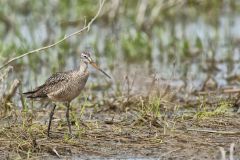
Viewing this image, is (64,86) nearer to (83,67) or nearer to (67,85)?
(67,85)

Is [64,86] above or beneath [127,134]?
above

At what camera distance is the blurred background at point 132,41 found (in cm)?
1130

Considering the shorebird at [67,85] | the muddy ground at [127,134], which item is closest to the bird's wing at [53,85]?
the shorebird at [67,85]

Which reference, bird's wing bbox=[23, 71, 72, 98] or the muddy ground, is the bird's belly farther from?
the muddy ground

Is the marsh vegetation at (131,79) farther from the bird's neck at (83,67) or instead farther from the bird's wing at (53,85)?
the bird's neck at (83,67)

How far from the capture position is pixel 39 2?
643 inches

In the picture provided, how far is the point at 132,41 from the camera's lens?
13312 mm

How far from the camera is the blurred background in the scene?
37.1 feet

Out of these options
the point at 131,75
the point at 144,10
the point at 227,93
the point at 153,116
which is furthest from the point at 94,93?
the point at 144,10

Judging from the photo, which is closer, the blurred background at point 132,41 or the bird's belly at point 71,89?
the bird's belly at point 71,89

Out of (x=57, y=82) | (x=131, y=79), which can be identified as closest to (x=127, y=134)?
(x=57, y=82)

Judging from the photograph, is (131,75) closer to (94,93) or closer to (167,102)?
(94,93)

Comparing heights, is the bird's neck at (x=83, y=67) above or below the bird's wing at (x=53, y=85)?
above

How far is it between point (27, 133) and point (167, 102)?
2.25 metres
